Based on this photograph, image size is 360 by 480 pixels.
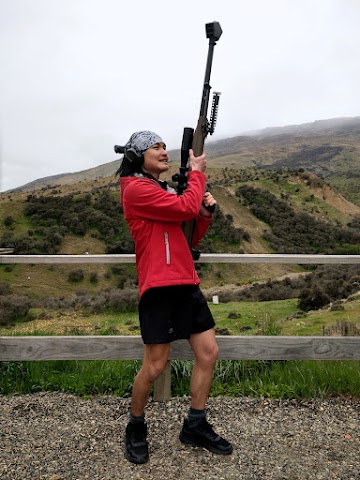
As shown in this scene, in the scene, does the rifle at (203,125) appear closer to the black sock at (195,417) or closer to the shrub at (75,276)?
the black sock at (195,417)

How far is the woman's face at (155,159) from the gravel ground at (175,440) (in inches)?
74.2

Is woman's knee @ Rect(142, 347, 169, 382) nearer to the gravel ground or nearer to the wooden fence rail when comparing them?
the gravel ground

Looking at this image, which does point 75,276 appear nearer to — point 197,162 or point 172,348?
point 172,348

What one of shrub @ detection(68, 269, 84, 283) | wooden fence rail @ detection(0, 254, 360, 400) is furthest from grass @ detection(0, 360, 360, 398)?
shrub @ detection(68, 269, 84, 283)

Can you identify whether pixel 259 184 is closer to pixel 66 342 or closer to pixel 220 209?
pixel 220 209

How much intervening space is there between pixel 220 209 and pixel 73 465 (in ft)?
154

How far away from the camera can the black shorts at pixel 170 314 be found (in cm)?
297

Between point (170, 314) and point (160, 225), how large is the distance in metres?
0.56

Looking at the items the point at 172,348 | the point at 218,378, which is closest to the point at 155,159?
the point at 172,348

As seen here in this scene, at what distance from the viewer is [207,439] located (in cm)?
321

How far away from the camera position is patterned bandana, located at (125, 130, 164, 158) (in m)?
3.03

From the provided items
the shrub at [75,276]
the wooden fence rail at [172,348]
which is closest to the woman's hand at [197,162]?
the wooden fence rail at [172,348]

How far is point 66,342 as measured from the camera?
400 centimetres

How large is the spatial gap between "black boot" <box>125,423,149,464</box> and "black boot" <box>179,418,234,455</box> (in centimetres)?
32
